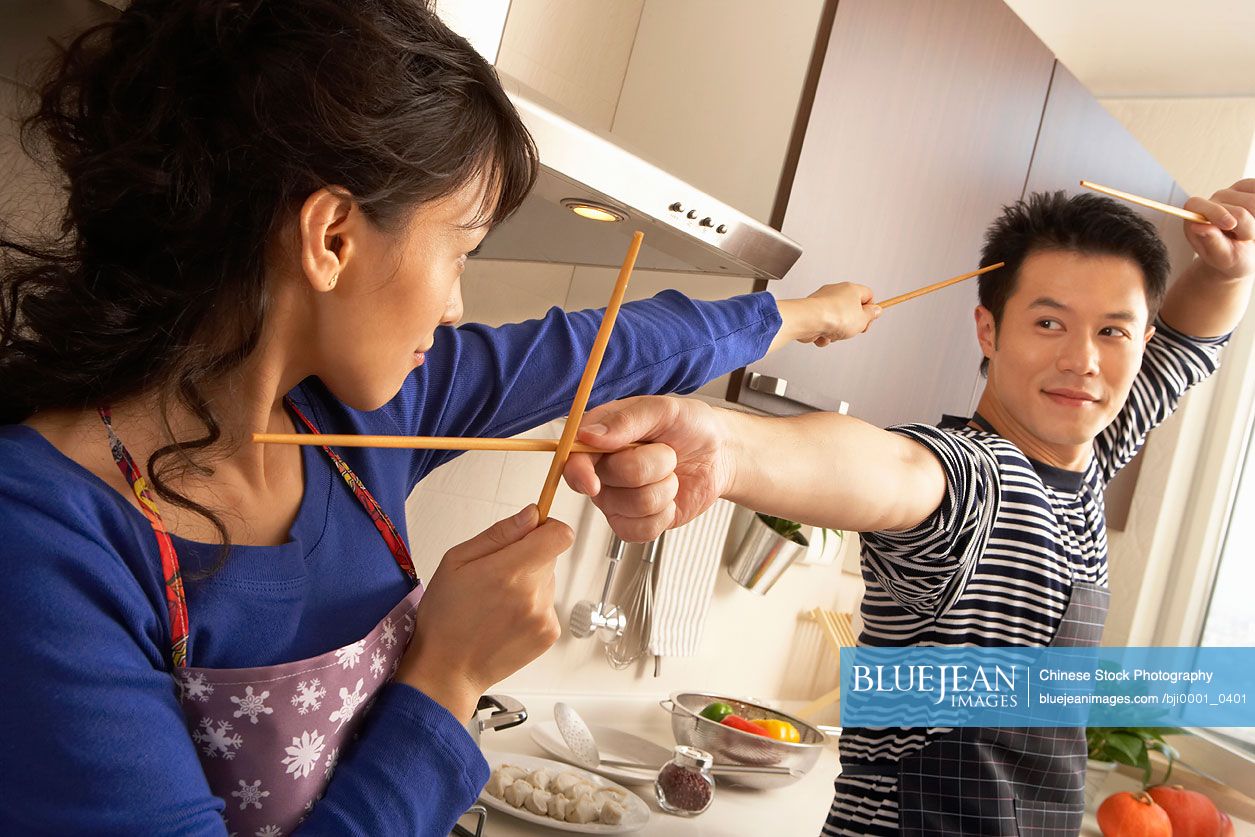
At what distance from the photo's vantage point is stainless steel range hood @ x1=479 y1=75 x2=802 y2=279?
93 cm

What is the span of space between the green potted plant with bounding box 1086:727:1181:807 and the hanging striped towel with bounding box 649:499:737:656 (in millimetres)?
966

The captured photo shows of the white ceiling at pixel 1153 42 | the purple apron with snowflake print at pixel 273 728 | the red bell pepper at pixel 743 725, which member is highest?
the white ceiling at pixel 1153 42

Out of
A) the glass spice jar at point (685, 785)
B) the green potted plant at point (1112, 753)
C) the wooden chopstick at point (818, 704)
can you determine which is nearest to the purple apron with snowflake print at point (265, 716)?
the glass spice jar at point (685, 785)

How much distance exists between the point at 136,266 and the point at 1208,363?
1686 millimetres

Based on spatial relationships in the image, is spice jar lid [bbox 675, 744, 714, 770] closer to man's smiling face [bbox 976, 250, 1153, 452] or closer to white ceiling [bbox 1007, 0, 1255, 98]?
man's smiling face [bbox 976, 250, 1153, 452]

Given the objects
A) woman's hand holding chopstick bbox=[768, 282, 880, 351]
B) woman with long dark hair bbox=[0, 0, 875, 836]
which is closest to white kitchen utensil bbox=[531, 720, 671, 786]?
woman's hand holding chopstick bbox=[768, 282, 880, 351]

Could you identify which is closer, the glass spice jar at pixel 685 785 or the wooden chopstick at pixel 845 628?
the glass spice jar at pixel 685 785

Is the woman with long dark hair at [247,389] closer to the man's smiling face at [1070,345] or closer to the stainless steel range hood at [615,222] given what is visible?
the stainless steel range hood at [615,222]

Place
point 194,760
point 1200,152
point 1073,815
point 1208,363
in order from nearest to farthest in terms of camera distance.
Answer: point 194,760
point 1073,815
point 1208,363
point 1200,152

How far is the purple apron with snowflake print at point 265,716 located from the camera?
25.8 inches

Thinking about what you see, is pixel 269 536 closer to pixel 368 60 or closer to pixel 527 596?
pixel 527 596

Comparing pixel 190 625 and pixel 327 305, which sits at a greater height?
pixel 327 305

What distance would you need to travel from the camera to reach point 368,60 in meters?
0.69

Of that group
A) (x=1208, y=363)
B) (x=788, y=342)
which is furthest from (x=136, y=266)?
(x=1208, y=363)
